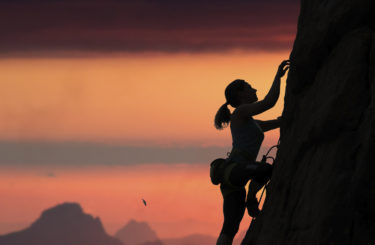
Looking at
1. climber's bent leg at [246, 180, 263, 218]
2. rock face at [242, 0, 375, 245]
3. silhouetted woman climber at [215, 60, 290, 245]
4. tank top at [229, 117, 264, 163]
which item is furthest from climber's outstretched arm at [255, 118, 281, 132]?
rock face at [242, 0, 375, 245]

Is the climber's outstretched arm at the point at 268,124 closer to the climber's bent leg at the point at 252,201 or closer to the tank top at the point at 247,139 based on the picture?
the tank top at the point at 247,139

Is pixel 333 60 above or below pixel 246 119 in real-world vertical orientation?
above

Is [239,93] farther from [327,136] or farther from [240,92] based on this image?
[327,136]

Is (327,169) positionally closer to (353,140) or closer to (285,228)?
(353,140)

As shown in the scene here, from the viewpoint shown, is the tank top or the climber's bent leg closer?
the tank top

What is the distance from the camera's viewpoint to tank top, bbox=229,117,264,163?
21.3 metres

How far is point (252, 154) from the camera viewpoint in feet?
70.5

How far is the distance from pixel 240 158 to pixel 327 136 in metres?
3.72

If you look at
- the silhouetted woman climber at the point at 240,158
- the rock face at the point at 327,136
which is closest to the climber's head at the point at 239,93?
the silhouetted woman climber at the point at 240,158

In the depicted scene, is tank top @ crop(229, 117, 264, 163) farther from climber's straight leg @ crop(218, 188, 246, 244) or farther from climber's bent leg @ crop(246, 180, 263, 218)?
climber's straight leg @ crop(218, 188, 246, 244)

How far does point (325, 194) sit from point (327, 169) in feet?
1.86

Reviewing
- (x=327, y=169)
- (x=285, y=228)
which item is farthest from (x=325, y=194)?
(x=285, y=228)

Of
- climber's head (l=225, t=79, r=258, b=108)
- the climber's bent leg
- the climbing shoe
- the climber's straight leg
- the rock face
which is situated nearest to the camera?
the rock face

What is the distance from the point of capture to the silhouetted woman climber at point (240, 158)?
830 inches
